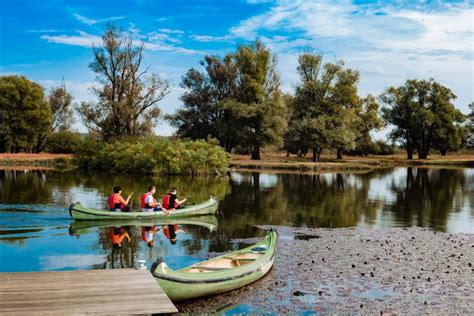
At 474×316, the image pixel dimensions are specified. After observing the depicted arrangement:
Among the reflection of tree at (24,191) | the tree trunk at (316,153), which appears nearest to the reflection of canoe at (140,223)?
the reflection of tree at (24,191)

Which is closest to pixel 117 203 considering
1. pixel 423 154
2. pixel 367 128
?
pixel 367 128

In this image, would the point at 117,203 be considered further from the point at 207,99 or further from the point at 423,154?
the point at 423,154

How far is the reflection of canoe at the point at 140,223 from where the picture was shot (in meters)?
21.8

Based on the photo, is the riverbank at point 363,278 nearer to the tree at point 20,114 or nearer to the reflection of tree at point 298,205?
the reflection of tree at point 298,205

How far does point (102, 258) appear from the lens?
16469 millimetres

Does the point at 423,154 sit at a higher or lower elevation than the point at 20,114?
lower

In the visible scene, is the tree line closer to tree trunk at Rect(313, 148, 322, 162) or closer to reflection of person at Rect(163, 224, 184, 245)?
tree trunk at Rect(313, 148, 322, 162)

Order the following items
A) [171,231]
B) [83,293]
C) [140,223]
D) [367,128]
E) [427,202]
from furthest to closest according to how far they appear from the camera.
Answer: [367,128]
[427,202]
[140,223]
[171,231]
[83,293]

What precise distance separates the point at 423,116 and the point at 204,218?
77995mm

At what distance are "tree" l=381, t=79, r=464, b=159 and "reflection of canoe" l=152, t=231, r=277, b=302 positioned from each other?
86.4m

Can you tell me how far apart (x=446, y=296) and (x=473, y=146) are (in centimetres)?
10308

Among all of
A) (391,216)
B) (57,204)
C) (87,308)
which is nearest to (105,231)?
(57,204)

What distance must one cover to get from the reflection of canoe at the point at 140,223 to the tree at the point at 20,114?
6154 cm

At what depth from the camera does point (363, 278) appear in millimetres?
14906
